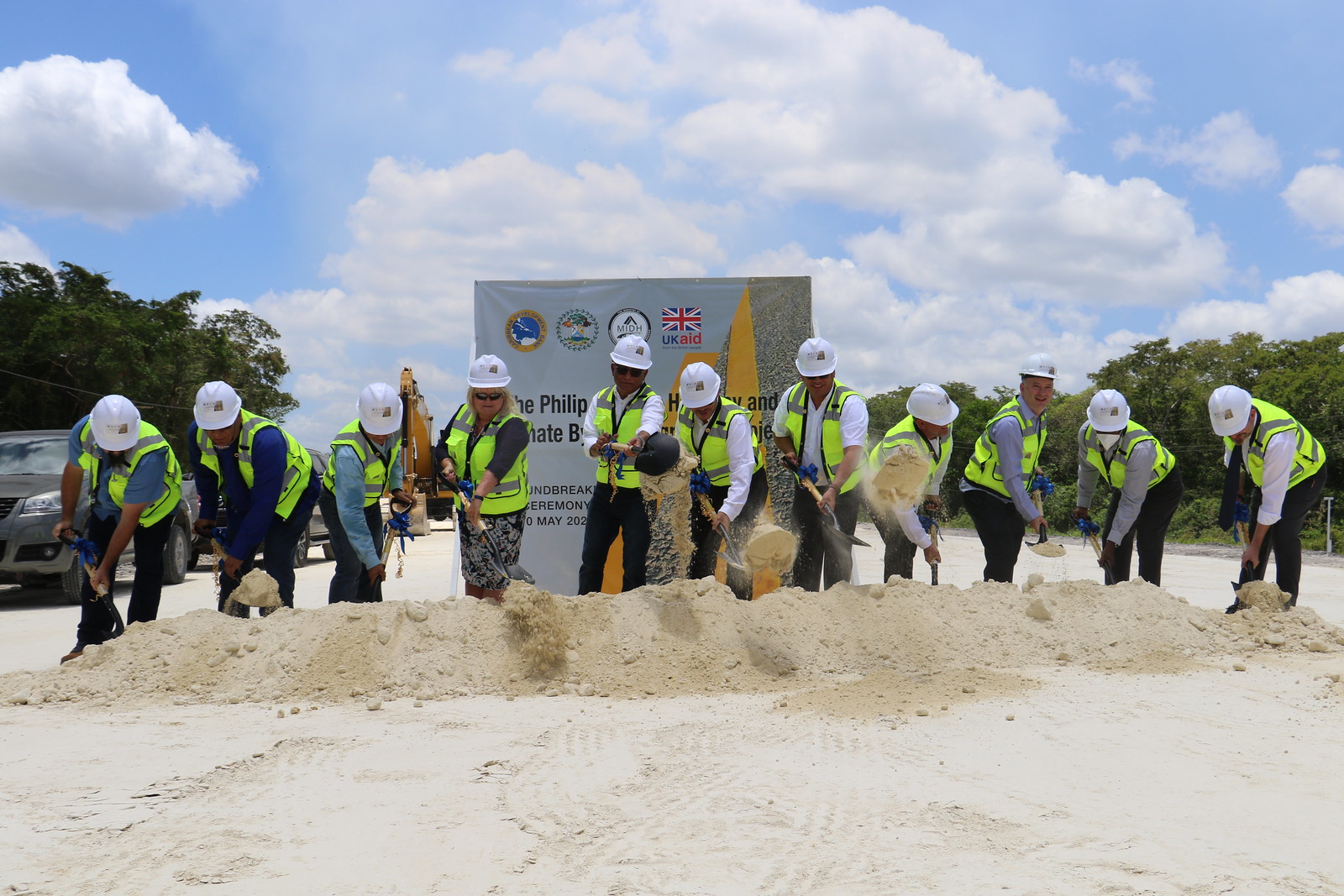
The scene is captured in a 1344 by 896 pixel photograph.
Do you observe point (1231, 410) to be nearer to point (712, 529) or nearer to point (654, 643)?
point (712, 529)

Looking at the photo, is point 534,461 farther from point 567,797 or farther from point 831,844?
point 831,844

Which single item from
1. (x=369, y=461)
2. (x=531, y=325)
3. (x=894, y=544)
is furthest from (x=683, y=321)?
Answer: (x=369, y=461)

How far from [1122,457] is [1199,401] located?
28.8m

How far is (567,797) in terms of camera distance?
3457 mm

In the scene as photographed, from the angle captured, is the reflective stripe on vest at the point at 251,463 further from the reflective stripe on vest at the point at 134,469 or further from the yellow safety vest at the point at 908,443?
the yellow safety vest at the point at 908,443

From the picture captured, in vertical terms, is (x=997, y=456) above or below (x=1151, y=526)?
above

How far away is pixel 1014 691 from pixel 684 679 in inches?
68.7

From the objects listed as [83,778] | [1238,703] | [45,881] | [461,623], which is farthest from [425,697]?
[1238,703]

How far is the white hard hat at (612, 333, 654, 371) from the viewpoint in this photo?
20.5 feet

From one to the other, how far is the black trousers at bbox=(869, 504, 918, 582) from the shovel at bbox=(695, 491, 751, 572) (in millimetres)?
1044

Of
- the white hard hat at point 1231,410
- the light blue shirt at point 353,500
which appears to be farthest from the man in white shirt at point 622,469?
the white hard hat at point 1231,410

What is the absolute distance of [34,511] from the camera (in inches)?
357

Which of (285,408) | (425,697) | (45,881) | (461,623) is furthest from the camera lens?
(285,408)

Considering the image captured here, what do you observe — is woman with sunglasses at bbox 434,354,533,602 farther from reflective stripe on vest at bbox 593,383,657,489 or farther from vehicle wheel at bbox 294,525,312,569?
vehicle wheel at bbox 294,525,312,569
